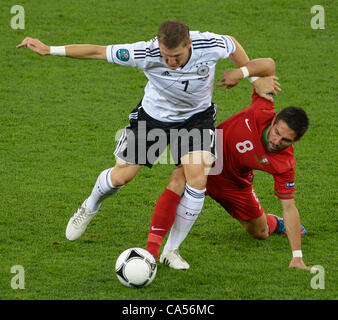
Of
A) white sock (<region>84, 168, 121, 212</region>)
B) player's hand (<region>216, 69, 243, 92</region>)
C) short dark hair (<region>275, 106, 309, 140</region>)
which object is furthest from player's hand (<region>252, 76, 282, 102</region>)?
white sock (<region>84, 168, 121, 212</region>)

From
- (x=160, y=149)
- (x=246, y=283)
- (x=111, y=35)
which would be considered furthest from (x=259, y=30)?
(x=246, y=283)

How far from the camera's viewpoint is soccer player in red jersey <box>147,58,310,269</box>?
6.30 metres

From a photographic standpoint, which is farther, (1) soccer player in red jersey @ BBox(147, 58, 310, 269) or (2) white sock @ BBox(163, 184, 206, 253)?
(2) white sock @ BBox(163, 184, 206, 253)

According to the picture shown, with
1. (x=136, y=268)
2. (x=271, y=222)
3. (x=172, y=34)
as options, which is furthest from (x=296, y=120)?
(x=136, y=268)

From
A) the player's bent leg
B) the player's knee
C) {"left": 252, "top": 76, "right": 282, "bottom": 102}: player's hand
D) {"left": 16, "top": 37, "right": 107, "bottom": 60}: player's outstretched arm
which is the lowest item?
the player's bent leg

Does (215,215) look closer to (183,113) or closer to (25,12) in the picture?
(183,113)

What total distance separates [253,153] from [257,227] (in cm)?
87

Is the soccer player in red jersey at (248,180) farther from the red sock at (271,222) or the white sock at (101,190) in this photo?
the white sock at (101,190)

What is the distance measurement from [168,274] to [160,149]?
1165 millimetres

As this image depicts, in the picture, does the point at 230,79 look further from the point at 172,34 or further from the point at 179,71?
the point at 172,34

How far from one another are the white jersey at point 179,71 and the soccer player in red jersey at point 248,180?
475mm

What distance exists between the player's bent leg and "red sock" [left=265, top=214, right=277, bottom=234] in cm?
7

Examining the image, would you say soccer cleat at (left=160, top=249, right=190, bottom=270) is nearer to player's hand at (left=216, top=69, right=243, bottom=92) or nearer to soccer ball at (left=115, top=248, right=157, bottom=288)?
soccer ball at (left=115, top=248, right=157, bottom=288)

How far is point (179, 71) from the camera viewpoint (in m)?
6.48
